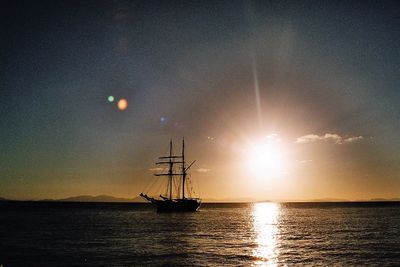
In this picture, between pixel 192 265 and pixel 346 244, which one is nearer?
pixel 192 265

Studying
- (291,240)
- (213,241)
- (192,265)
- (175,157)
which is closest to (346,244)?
(291,240)

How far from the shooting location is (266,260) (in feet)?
121

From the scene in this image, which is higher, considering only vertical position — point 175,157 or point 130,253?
point 175,157

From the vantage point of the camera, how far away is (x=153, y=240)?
2078 inches

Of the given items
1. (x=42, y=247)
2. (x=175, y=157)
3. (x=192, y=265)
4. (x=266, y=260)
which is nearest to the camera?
(x=192, y=265)

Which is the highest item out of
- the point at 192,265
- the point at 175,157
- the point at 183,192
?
the point at 175,157

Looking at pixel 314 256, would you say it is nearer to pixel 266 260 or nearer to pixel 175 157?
pixel 266 260

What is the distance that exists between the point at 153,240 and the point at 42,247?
554 inches

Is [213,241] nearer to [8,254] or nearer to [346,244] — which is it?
[346,244]

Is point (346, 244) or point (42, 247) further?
point (346, 244)

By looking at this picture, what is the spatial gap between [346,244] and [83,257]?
3133 centimetres

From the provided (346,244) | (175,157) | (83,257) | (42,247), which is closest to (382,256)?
(346,244)

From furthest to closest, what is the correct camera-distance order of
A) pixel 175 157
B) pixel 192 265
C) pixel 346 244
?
pixel 175 157
pixel 346 244
pixel 192 265

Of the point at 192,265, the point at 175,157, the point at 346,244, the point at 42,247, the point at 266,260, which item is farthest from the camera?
the point at 175,157
